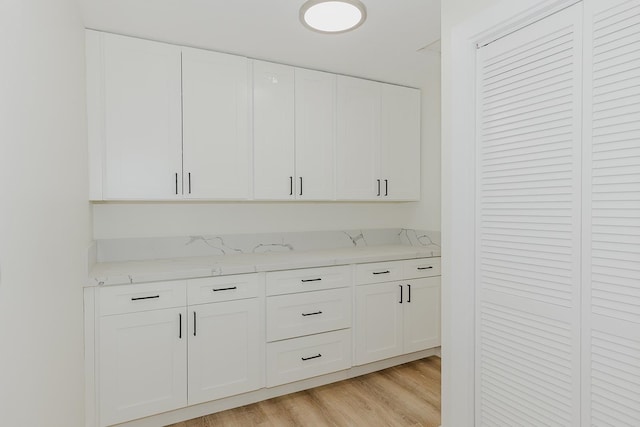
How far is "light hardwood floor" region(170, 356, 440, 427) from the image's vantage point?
7.29ft

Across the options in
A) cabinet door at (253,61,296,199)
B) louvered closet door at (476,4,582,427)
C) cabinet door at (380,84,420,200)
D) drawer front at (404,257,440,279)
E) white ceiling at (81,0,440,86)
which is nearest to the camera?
louvered closet door at (476,4,582,427)

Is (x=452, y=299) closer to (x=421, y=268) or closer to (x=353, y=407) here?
(x=353, y=407)

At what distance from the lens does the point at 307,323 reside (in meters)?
2.57

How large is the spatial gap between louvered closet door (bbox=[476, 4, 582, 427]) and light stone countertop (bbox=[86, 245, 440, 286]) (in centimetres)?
118

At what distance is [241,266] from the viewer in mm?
2330

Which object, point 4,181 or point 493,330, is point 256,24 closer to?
point 4,181

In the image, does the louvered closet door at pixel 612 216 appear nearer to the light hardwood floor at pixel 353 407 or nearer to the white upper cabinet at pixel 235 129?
the light hardwood floor at pixel 353 407

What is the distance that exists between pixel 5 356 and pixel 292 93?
7.75 ft

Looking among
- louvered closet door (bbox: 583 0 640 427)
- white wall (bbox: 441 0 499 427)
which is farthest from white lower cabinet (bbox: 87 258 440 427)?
louvered closet door (bbox: 583 0 640 427)

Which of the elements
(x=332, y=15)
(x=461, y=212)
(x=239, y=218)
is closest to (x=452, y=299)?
(x=461, y=212)

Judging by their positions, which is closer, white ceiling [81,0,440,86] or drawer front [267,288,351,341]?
white ceiling [81,0,440,86]

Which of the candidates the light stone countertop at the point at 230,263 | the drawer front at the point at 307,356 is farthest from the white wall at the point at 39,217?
the drawer front at the point at 307,356

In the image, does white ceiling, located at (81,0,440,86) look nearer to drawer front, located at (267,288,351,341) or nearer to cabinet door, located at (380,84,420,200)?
cabinet door, located at (380,84,420,200)

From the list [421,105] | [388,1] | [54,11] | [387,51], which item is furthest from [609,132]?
[421,105]
